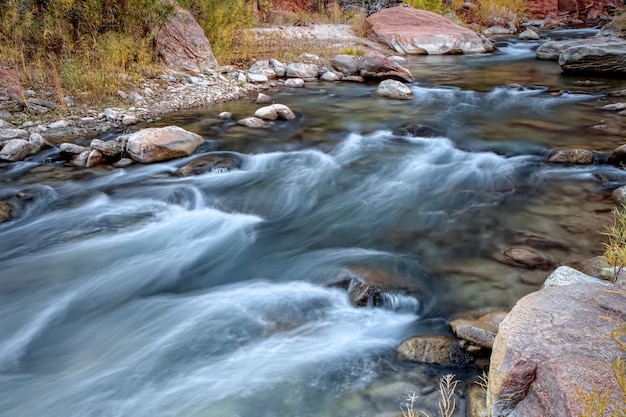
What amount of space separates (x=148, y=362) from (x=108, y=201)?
2.70m

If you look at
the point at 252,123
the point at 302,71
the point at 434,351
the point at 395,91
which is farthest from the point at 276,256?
the point at 302,71

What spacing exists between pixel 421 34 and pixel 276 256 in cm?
1372

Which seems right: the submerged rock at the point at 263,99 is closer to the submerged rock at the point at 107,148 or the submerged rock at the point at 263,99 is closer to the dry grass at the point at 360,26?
the submerged rock at the point at 107,148

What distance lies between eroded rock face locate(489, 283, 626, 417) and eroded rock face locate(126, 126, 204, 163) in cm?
516

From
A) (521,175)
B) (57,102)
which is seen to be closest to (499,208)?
(521,175)

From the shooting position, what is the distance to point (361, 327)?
3.18 m

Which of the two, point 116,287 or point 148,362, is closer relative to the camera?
point 148,362

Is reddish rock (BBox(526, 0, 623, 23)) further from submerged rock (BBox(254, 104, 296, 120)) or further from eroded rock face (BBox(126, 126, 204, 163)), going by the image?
eroded rock face (BBox(126, 126, 204, 163))

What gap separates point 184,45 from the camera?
9805mm

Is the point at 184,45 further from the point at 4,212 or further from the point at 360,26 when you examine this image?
the point at 360,26

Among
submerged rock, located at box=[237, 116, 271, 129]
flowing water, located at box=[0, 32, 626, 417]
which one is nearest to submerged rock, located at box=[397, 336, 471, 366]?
flowing water, located at box=[0, 32, 626, 417]

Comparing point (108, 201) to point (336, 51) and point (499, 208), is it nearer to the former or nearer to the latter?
point (499, 208)

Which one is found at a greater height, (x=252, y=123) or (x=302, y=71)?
(x=302, y=71)

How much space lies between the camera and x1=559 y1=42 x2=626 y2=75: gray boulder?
33.2 feet
